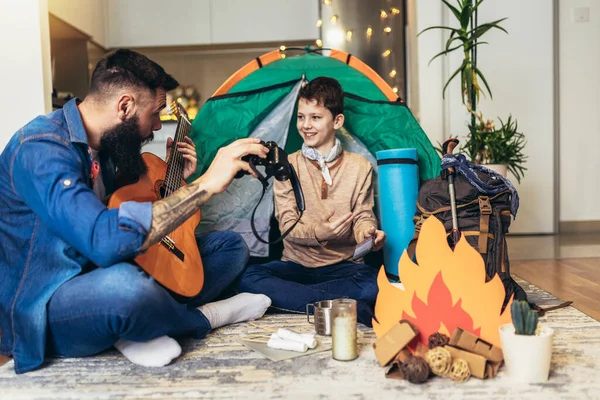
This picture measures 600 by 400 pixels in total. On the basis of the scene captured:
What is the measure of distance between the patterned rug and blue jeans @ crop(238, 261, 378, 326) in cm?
30

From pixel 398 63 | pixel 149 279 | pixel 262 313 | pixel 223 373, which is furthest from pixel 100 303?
pixel 398 63

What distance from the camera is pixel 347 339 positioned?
143 cm

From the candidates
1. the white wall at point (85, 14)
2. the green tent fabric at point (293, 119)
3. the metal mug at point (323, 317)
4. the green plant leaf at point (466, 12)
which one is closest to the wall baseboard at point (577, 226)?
the green plant leaf at point (466, 12)

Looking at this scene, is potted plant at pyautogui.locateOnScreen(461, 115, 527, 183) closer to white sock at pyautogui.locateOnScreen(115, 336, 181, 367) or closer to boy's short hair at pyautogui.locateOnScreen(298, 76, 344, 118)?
boy's short hair at pyautogui.locateOnScreen(298, 76, 344, 118)

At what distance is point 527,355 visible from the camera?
126 cm

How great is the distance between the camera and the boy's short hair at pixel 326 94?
2.11m

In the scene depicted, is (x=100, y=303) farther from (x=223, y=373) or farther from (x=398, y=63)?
(x=398, y=63)

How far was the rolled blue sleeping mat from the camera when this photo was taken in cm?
210

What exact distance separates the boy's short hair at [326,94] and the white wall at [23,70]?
1.20 metres

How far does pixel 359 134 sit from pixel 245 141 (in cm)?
103

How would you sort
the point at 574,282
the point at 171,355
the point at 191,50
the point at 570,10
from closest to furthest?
the point at 171,355 < the point at 574,282 < the point at 570,10 < the point at 191,50

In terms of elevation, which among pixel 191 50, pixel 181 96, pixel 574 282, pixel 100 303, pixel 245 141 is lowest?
pixel 574 282

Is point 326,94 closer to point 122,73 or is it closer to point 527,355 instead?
point 122,73

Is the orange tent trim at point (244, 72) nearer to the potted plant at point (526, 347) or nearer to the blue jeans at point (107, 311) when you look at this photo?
the blue jeans at point (107, 311)
